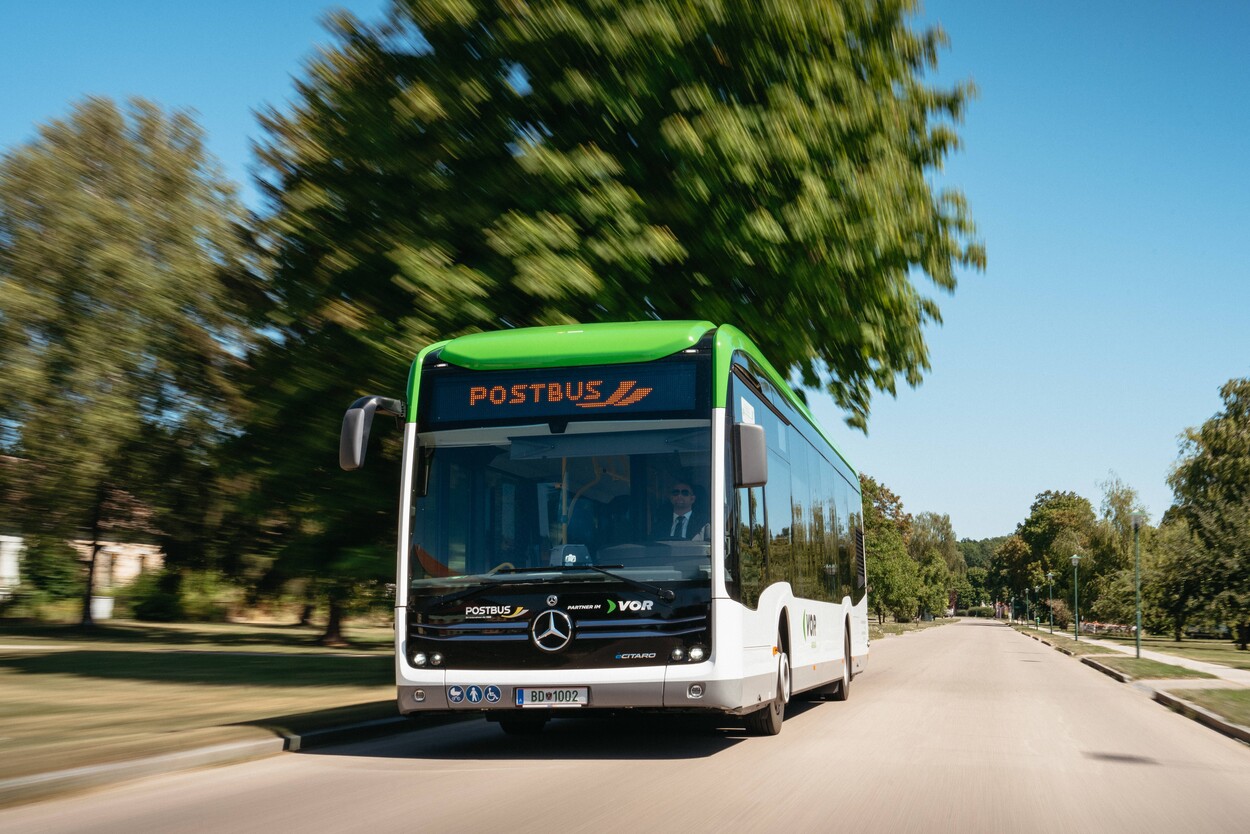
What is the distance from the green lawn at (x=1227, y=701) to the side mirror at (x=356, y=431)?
1052 cm

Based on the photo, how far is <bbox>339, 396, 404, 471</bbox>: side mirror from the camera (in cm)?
917

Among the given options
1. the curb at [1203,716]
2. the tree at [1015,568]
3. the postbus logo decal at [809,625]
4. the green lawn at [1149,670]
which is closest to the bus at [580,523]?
the postbus logo decal at [809,625]

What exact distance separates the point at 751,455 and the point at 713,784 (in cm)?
248

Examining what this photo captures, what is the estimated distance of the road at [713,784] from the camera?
6.74 meters

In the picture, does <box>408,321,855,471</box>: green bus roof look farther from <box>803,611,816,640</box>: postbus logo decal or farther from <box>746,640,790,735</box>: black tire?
<box>803,611,816,640</box>: postbus logo decal

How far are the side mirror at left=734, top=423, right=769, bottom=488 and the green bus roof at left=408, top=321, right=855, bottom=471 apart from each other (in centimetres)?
39

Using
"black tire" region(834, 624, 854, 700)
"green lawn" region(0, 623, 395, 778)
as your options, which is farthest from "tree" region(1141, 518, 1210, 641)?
"black tire" region(834, 624, 854, 700)

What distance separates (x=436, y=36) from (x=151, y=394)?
1780cm

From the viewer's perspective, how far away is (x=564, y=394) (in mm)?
9727

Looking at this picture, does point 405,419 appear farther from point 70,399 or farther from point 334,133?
point 70,399

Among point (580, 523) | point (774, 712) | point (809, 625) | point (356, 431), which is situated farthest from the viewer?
point (809, 625)

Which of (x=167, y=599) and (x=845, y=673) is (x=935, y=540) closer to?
(x=167, y=599)

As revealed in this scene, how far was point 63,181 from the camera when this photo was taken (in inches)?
1195

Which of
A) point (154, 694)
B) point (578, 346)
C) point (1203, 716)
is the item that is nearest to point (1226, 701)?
point (1203, 716)
